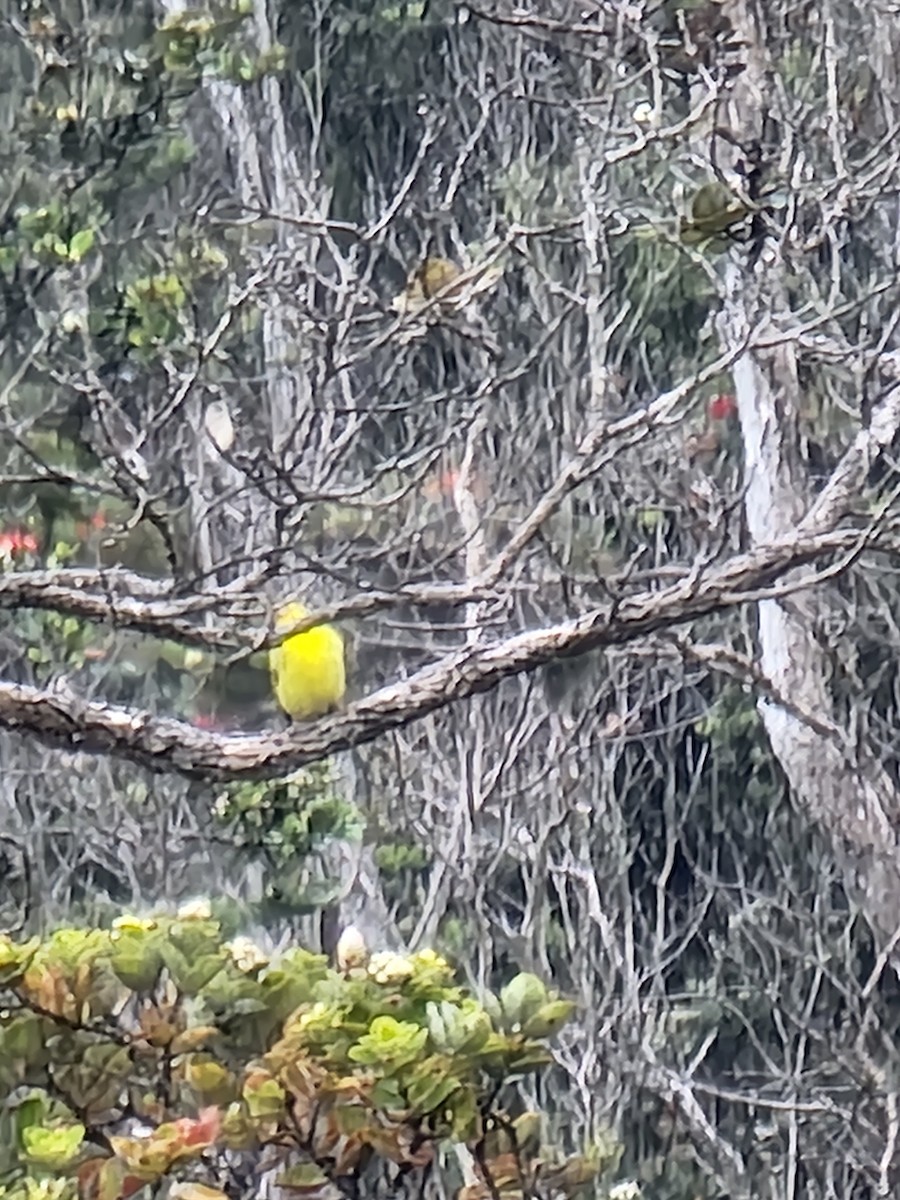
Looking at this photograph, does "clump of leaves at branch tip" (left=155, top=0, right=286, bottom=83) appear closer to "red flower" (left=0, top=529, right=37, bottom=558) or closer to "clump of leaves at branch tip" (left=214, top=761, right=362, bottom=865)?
"red flower" (left=0, top=529, right=37, bottom=558)

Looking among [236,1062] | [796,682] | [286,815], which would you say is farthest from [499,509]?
[236,1062]

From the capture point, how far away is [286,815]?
179 cm

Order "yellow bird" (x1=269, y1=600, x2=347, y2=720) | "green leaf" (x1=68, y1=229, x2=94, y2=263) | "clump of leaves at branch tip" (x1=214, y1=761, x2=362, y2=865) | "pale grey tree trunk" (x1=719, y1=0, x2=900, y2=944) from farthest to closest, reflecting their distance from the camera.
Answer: "pale grey tree trunk" (x1=719, y1=0, x2=900, y2=944) → "green leaf" (x1=68, y1=229, x2=94, y2=263) → "yellow bird" (x1=269, y1=600, x2=347, y2=720) → "clump of leaves at branch tip" (x1=214, y1=761, x2=362, y2=865)

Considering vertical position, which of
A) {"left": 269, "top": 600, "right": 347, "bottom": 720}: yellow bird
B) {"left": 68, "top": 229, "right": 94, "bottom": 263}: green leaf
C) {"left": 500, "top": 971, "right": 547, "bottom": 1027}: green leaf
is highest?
{"left": 68, "top": 229, "right": 94, "bottom": 263}: green leaf

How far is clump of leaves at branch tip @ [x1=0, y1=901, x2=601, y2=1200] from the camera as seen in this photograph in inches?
37.8

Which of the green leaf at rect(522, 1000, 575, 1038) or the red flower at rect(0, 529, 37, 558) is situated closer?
the green leaf at rect(522, 1000, 575, 1038)

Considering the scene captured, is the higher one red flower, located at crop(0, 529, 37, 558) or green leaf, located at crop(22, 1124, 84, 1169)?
red flower, located at crop(0, 529, 37, 558)

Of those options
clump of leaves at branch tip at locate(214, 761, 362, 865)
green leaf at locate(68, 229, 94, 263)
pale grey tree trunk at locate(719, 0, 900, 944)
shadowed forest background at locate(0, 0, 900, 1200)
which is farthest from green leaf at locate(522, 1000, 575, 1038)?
pale grey tree trunk at locate(719, 0, 900, 944)

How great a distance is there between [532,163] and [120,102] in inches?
75.1

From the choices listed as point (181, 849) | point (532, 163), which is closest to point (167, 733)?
point (181, 849)

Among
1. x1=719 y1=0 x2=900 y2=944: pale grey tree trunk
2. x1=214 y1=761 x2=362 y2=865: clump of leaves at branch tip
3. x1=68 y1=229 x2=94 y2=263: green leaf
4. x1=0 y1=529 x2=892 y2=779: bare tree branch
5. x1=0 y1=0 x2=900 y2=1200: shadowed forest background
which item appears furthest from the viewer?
x1=719 y1=0 x2=900 y2=944: pale grey tree trunk

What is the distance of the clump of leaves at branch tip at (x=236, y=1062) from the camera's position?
0.96m

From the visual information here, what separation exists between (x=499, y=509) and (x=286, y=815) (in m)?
1.05

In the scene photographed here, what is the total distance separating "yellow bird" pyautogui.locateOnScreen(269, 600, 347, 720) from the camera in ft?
6.33
